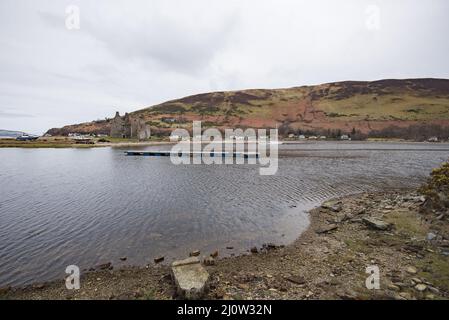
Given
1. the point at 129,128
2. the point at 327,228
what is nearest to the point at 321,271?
the point at 327,228

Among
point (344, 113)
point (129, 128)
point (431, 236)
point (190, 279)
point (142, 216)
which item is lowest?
point (142, 216)

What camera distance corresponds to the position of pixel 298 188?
72.6 feet

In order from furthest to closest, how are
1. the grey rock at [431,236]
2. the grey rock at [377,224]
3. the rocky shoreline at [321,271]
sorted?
1. the grey rock at [377,224]
2. the grey rock at [431,236]
3. the rocky shoreline at [321,271]

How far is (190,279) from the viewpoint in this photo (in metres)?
7.11

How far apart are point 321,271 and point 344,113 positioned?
17441 cm

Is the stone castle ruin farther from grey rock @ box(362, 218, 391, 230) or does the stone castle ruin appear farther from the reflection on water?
grey rock @ box(362, 218, 391, 230)

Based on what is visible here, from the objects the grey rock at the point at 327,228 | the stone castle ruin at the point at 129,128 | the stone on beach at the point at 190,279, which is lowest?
the grey rock at the point at 327,228

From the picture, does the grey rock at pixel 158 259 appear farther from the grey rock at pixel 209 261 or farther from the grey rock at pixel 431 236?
the grey rock at pixel 431 236

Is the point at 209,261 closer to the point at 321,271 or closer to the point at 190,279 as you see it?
the point at 190,279

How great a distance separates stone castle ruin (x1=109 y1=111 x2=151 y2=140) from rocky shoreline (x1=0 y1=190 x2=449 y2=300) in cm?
10514

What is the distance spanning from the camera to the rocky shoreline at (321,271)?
276 inches

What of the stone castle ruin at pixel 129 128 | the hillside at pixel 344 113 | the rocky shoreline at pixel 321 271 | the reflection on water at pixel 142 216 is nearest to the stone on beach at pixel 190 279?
the rocky shoreline at pixel 321 271

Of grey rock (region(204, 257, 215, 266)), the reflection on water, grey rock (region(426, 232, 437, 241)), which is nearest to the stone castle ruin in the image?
the reflection on water

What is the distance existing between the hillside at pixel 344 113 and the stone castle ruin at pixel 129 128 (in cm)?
2269
